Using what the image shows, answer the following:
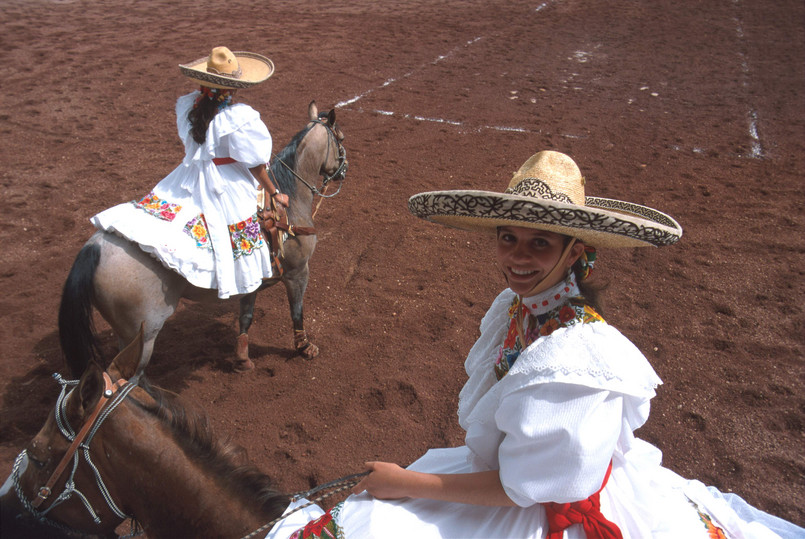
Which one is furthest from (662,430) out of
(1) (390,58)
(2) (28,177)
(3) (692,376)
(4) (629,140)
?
(1) (390,58)

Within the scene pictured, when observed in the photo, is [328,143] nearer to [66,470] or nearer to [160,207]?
[160,207]

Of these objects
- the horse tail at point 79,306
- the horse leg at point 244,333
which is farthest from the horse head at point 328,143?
the horse tail at point 79,306

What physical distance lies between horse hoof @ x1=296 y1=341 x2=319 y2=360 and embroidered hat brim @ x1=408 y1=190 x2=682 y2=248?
323cm

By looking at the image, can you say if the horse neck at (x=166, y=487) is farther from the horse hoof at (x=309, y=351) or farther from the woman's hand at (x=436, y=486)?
the horse hoof at (x=309, y=351)

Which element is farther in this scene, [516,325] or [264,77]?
[264,77]

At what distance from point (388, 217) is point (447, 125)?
11.7 feet

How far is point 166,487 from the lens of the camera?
1.91 metres

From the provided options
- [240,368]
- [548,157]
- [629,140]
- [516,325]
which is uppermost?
[548,157]

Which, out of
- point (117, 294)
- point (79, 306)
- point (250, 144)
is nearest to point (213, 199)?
point (250, 144)

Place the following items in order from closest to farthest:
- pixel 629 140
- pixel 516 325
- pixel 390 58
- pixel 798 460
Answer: pixel 516 325 → pixel 798 460 → pixel 629 140 → pixel 390 58

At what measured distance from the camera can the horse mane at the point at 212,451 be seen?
6.42 ft

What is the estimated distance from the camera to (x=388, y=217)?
7.03 metres

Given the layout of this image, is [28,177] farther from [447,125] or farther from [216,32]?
[216,32]

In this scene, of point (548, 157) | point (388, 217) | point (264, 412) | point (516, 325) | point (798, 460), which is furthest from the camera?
point (388, 217)
